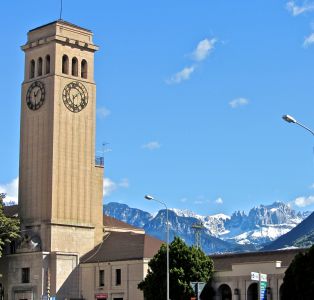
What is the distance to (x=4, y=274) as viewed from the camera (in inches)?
4427

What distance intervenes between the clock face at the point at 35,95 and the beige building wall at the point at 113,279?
1997 cm

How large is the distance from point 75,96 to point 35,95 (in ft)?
15.9

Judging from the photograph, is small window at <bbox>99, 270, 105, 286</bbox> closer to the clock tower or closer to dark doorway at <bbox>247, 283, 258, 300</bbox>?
the clock tower

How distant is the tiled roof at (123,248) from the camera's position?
103 meters

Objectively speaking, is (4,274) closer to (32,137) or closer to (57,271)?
(57,271)

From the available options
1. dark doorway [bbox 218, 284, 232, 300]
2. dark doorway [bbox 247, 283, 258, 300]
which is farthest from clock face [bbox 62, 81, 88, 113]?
dark doorway [bbox 247, 283, 258, 300]

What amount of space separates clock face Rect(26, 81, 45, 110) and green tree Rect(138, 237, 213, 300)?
1138 inches

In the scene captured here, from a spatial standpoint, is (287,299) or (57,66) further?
(57,66)

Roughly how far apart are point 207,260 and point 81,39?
35970mm

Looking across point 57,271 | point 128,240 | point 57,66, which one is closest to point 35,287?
point 57,271

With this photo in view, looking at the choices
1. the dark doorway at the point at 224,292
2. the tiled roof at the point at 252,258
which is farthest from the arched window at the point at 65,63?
the dark doorway at the point at 224,292

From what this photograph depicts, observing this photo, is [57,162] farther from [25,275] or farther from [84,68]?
[25,275]

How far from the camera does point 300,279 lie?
71875 mm

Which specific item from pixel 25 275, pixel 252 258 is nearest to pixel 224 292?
pixel 252 258
